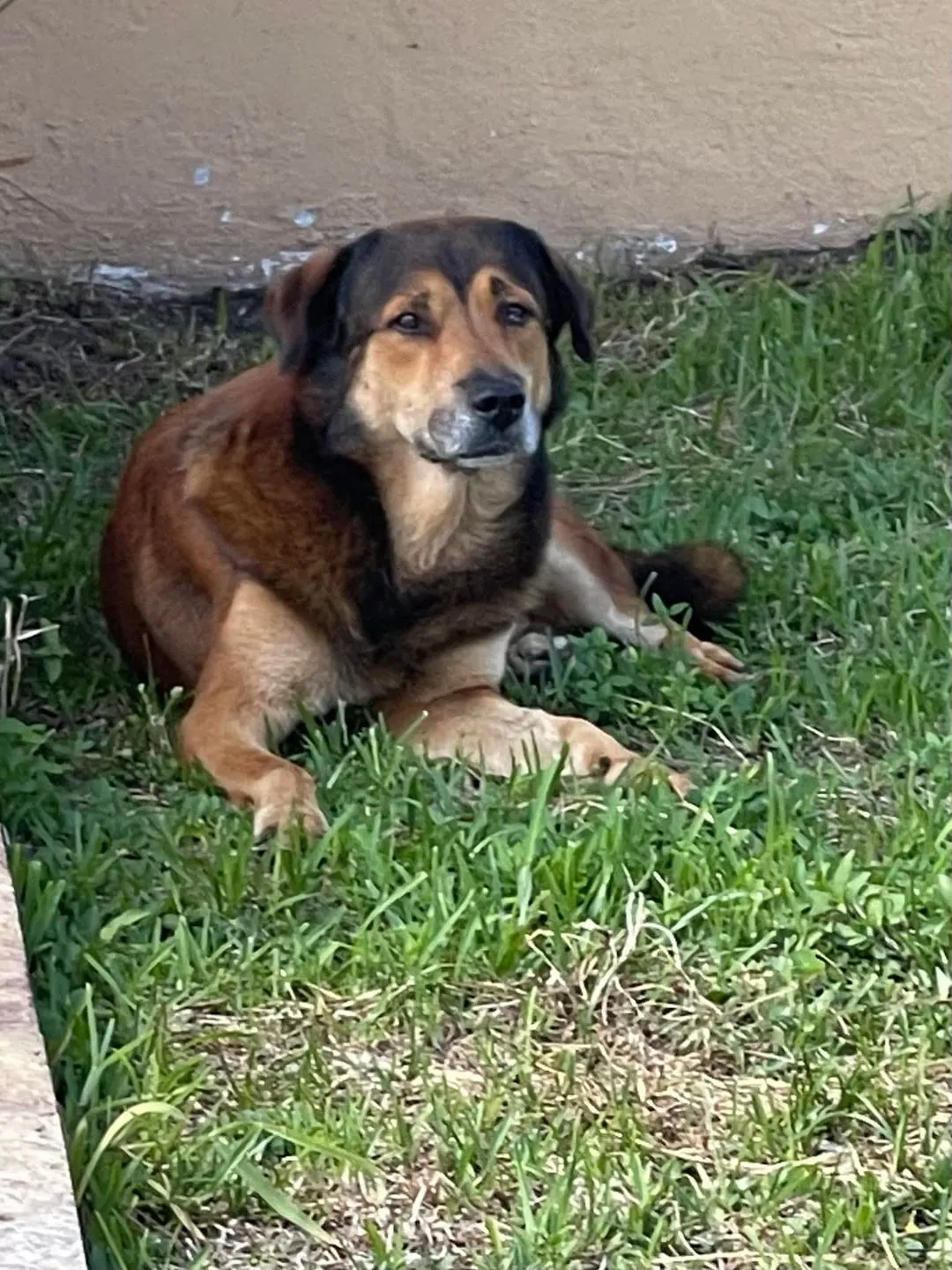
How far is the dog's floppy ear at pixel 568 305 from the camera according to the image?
442 cm

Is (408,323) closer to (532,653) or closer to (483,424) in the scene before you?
(483,424)

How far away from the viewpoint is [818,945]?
3461 millimetres

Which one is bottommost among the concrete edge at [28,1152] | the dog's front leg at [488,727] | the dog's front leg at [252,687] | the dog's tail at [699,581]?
the dog's tail at [699,581]

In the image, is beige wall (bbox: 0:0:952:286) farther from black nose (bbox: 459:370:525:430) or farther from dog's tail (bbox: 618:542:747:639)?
black nose (bbox: 459:370:525:430)

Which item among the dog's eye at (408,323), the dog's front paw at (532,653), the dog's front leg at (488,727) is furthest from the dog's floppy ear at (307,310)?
the dog's front paw at (532,653)

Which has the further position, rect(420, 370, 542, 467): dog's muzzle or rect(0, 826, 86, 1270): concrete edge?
rect(420, 370, 542, 467): dog's muzzle

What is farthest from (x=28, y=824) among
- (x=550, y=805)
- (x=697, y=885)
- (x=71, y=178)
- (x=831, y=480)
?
(x=71, y=178)

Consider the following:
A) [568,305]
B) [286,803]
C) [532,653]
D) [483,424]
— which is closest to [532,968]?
[286,803]

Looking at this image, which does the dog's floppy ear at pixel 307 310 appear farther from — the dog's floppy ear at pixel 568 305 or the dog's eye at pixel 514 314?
the dog's floppy ear at pixel 568 305

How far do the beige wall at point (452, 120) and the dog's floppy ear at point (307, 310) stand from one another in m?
2.45

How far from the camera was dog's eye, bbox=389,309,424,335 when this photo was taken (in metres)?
4.16

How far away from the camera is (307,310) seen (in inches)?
167

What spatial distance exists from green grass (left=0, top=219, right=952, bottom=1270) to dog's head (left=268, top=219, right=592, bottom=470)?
1.88 feet

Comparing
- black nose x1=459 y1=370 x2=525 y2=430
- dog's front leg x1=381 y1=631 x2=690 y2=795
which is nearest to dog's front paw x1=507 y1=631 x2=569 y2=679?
dog's front leg x1=381 y1=631 x2=690 y2=795
